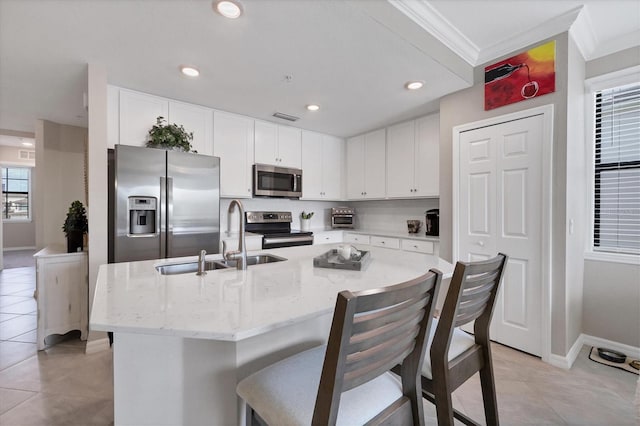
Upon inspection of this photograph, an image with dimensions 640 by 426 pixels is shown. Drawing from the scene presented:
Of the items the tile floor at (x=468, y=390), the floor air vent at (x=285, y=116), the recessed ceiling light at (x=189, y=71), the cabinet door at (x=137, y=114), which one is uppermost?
the floor air vent at (x=285, y=116)

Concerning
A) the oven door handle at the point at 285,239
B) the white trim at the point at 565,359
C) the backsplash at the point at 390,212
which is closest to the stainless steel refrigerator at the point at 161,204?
the oven door handle at the point at 285,239

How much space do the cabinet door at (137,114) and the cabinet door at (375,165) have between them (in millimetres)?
2751

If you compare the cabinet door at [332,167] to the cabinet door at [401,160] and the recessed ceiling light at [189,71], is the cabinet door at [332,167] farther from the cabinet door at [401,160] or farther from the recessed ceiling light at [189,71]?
the recessed ceiling light at [189,71]

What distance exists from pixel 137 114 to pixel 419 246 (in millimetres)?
3391

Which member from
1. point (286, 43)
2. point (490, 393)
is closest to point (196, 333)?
point (490, 393)

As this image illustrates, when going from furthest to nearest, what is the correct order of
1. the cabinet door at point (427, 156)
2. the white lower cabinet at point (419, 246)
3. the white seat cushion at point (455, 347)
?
the cabinet door at point (427, 156), the white lower cabinet at point (419, 246), the white seat cushion at point (455, 347)

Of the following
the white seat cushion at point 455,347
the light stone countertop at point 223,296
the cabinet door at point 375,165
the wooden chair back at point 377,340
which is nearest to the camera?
the wooden chair back at point 377,340

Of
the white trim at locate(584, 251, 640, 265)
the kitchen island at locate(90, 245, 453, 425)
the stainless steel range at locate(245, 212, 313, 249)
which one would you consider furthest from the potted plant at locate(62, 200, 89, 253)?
the white trim at locate(584, 251, 640, 265)

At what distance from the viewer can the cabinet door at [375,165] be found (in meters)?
4.03

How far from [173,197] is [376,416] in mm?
2499

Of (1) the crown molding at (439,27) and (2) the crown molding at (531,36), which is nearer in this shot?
(1) the crown molding at (439,27)

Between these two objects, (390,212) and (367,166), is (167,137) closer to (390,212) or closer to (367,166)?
(367,166)

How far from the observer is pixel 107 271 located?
1.41 meters

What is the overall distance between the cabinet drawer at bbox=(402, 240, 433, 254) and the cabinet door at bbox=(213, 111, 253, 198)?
2.12 meters
